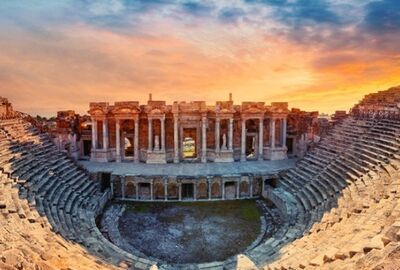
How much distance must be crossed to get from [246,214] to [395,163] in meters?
8.46

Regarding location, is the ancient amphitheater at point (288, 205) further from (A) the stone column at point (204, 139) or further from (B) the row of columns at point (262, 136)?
(A) the stone column at point (204, 139)

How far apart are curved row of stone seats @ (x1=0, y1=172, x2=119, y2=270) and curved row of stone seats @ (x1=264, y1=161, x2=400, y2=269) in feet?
19.9

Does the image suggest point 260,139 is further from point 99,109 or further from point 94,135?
point 94,135

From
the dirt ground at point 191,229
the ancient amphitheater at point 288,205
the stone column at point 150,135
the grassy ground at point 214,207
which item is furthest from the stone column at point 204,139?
the ancient amphitheater at point 288,205

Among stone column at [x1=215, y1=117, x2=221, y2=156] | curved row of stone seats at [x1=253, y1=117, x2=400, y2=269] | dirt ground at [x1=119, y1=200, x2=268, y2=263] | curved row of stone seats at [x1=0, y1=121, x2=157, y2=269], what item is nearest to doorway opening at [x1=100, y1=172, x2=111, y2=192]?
curved row of stone seats at [x1=0, y1=121, x2=157, y2=269]

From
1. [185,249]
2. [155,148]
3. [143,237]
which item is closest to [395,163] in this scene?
[185,249]

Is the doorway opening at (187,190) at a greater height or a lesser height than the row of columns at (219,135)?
lesser

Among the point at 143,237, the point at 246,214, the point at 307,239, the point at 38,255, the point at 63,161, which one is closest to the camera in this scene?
the point at 38,255

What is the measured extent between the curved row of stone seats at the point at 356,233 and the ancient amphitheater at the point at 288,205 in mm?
37

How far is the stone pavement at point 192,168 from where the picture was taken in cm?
2322

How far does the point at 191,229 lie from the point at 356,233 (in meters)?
9.56

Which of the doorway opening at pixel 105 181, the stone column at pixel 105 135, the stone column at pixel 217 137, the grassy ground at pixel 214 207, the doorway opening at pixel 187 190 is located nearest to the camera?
the grassy ground at pixel 214 207

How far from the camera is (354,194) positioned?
14.5 metres

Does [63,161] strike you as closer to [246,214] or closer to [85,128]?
[85,128]
